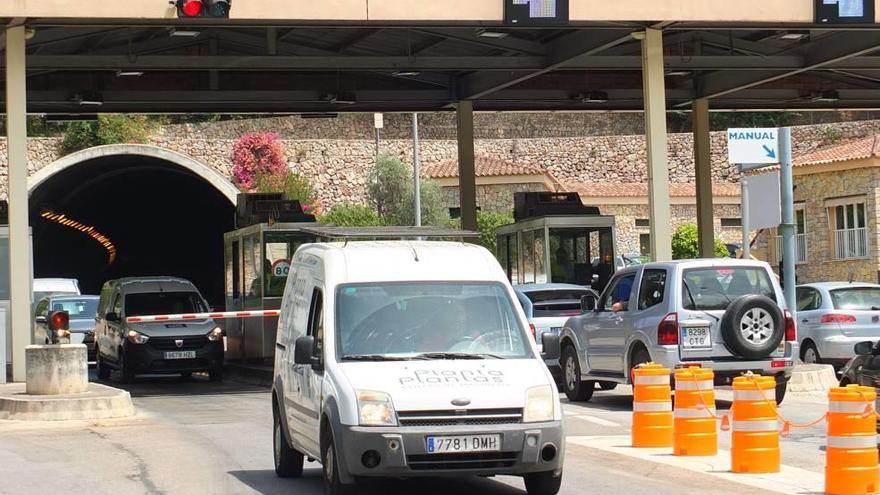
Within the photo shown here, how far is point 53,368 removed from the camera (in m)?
19.4

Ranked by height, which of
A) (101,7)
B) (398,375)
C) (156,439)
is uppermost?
(101,7)

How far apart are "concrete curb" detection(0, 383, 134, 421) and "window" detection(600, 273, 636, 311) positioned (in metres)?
6.40

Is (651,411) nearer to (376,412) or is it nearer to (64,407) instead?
(376,412)

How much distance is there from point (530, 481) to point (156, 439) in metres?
6.59

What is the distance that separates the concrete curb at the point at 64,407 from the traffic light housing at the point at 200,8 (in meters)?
5.52

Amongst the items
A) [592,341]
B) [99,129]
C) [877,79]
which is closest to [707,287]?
[592,341]

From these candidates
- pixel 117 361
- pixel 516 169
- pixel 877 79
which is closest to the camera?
pixel 117 361

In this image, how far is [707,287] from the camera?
18453 millimetres

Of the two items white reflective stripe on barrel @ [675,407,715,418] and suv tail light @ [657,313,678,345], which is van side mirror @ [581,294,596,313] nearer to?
suv tail light @ [657,313,678,345]

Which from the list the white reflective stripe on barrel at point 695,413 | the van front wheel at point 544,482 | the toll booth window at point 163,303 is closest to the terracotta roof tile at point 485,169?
the toll booth window at point 163,303

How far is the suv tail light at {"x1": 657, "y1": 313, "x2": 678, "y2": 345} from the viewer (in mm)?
18109

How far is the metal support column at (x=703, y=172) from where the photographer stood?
3547cm

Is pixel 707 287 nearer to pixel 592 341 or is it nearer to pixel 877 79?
pixel 592 341

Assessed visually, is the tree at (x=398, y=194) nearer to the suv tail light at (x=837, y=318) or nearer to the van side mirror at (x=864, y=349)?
the suv tail light at (x=837, y=318)
